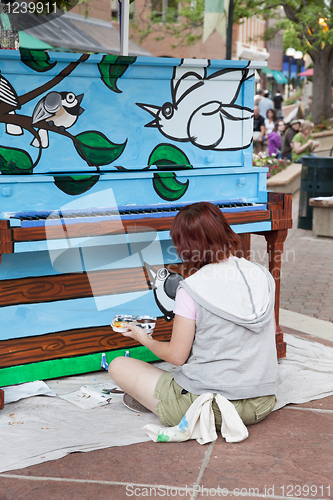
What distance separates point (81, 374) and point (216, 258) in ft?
4.53

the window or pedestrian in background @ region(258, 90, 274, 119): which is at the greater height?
the window

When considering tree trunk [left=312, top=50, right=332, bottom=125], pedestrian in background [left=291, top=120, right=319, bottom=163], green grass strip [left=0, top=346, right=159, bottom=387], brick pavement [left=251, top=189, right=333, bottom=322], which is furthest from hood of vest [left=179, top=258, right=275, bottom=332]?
tree trunk [left=312, top=50, right=332, bottom=125]

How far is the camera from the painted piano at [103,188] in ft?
10.2

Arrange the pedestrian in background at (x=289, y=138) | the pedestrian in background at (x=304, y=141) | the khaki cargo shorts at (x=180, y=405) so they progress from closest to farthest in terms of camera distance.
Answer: the khaki cargo shorts at (x=180, y=405), the pedestrian in background at (x=304, y=141), the pedestrian in background at (x=289, y=138)

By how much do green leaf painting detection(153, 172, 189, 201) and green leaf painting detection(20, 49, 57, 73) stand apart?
2.89 feet

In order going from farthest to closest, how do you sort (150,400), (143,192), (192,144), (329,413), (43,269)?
(192,144) → (143,192) → (43,269) → (329,413) → (150,400)

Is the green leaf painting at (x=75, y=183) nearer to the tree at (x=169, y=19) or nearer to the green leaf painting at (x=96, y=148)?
the green leaf painting at (x=96, y=148)

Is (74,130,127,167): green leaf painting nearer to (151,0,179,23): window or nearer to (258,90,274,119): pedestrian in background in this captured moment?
(258,90,274,119): pedestrian in background

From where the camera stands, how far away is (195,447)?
2.60 metres

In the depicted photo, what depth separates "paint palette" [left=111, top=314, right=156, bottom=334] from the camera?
2.75 metres

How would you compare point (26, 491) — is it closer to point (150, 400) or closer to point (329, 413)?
point (150, 400)

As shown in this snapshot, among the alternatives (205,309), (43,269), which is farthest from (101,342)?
(205,309)

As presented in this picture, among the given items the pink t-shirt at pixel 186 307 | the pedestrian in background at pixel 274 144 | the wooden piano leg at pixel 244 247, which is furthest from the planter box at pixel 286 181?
the pink t-shirt at pixel 186 307

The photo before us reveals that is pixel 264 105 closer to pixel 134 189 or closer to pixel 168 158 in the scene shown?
pixel 168 158
